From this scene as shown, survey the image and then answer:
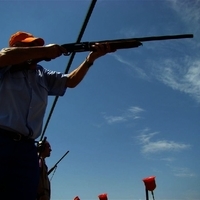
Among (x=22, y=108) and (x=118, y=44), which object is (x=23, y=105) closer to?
(x=22, y=108)

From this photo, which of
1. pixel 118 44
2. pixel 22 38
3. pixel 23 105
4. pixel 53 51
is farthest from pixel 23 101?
pixel 118 44

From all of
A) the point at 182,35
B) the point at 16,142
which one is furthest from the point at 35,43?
the point at 182,35

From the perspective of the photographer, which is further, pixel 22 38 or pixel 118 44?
pixel 118 44

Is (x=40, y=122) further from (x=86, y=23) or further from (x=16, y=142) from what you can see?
(x=86, y=23)

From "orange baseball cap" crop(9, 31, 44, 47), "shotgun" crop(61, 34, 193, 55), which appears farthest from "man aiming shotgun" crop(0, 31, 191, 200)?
"shotgun" crop(61, 34, 193, 55)

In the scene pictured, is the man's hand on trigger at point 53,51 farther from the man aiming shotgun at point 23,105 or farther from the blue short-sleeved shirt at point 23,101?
the blue short-sleeved shirt at point 23,101

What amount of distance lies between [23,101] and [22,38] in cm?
69

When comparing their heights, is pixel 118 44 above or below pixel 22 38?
above

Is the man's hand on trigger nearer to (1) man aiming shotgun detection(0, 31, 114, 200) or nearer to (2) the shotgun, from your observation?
(1) man aiming shotgun detection(0, 31, 114, 200)

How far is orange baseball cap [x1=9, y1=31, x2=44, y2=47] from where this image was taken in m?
2.52

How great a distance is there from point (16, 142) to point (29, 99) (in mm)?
387

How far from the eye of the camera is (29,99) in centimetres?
223

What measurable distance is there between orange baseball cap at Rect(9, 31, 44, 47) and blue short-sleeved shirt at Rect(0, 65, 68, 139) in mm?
288

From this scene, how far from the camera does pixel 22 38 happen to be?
8.34 feet
